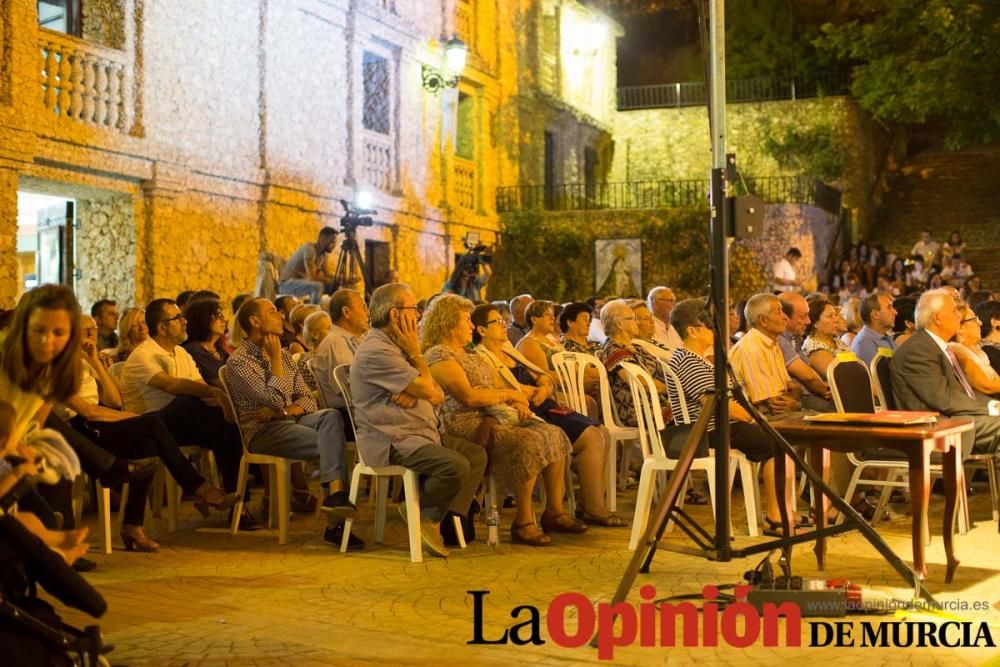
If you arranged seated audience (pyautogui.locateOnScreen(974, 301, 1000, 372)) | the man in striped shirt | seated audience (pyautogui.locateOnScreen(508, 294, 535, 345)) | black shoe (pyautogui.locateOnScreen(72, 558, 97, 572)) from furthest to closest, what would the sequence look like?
seated audience (pyautogui.locateOnScreen(508, 294, 535, 345)) → seated audience (pyautogui.locateOnScreen(974, 301, 1000, 372)) → the man in striped shirt → black shoe (pyautogui.locateOnScreen(72, 558, 97, 572))

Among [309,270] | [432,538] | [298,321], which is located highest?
[309,270]

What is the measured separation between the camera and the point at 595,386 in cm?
908

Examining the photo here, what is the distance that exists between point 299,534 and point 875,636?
3773mm

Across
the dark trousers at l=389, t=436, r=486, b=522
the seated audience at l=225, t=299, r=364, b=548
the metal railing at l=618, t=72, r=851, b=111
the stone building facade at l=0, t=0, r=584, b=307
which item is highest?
the metal railing at l=618, t=72, r=851, b=111

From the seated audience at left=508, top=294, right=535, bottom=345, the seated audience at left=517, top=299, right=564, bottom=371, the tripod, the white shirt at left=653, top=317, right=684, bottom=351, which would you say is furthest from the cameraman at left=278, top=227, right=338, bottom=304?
the seated audience at left=517, top=299, right=564, bottom=371

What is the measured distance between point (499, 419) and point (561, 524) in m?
0.73

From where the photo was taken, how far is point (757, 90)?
30.1m

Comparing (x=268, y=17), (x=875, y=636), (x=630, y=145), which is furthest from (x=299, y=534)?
(x=630, y=145)

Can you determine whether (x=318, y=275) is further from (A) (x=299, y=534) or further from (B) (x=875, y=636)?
(B) (x=875, y=636)

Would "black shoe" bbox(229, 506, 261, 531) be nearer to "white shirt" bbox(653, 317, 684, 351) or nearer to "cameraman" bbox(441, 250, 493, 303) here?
"white shirt" bbox(653, 317, 684, 351)

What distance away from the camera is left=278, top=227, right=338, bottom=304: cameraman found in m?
12.7

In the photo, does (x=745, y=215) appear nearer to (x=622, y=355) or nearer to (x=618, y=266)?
(x=622, y=355)

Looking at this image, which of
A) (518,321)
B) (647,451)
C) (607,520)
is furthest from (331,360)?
(518,321)

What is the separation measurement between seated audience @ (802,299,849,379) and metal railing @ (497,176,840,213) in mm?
13025
